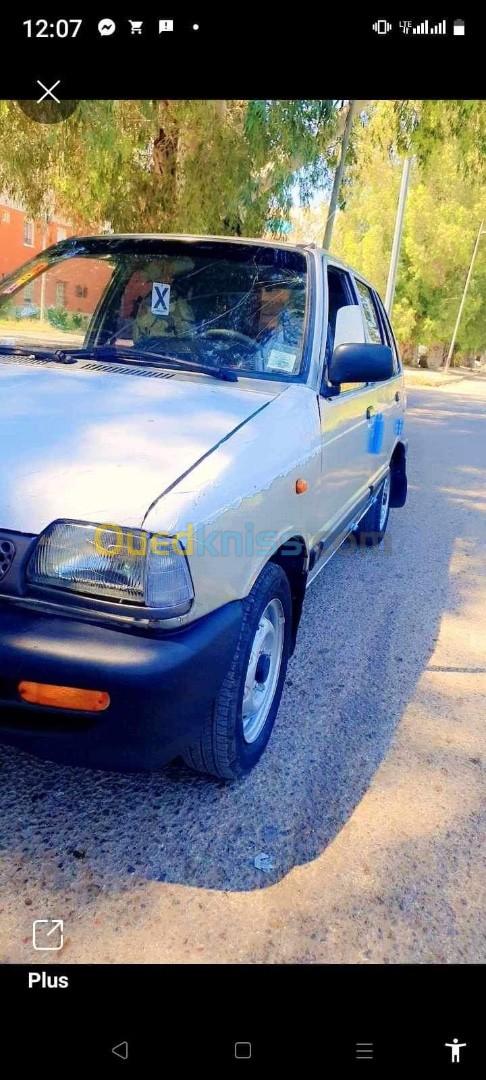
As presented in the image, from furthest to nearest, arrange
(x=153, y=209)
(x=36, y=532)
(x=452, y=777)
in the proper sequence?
(x=153, y=209), (x=452, y=777), (x=36, y=532)

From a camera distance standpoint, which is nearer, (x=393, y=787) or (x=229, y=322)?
(x=393, y=787)

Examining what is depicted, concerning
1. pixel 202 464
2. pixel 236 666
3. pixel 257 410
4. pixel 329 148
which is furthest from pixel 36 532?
pixel 329 148

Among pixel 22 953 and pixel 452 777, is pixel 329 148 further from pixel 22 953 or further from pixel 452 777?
pixel 22 953

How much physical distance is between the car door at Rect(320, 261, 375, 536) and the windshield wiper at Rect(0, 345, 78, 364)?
106cm

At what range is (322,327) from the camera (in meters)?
3.36

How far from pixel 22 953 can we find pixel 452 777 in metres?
1.65

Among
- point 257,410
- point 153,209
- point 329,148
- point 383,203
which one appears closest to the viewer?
point 257,410

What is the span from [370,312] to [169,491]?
11.0ft

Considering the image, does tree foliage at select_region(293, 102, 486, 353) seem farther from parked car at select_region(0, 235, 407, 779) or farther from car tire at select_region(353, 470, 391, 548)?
parked car at select_region(0, 235, 407, 779)

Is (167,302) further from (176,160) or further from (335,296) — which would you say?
(176,160)

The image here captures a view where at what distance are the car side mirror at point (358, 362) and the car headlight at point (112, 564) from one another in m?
1.56

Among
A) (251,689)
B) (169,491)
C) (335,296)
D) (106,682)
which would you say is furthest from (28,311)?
(106,682)
